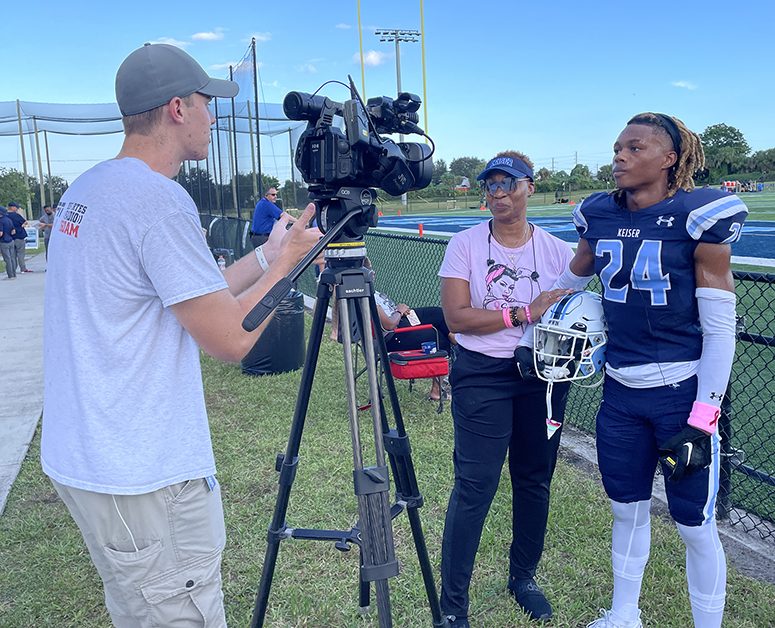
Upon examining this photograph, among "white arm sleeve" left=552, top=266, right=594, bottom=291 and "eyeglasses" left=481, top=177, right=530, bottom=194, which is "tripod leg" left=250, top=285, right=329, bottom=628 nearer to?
"eyeglasses" left=481, top=177, right=530, bottom=194

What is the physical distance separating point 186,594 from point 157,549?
153 mm

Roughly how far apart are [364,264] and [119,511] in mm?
1021

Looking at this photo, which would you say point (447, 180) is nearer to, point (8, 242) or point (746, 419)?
point (8, 242)

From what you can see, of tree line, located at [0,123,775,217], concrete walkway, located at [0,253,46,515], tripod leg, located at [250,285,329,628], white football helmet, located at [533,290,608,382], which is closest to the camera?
tripod leg, located at [250,285,329,628]

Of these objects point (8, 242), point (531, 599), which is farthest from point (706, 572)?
point (8, 242)

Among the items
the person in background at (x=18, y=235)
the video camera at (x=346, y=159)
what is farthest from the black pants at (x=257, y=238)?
the person in background at (x=18, y=235)

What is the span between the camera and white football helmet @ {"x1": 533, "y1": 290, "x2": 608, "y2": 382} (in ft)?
7.96

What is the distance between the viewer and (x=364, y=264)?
215 cm

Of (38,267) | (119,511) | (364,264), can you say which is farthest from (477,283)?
(38,267)

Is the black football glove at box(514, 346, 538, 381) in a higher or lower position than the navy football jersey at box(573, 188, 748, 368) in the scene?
lower

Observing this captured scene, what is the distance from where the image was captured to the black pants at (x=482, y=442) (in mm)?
2637

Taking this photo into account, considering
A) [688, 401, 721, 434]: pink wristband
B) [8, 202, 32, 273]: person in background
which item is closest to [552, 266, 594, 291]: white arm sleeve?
[688, 401, 721, 434]: pink wristband

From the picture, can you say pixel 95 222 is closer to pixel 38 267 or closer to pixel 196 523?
pixel 196 523

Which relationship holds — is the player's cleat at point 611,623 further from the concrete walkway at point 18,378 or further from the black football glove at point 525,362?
the concrete walkway at point 18,378
